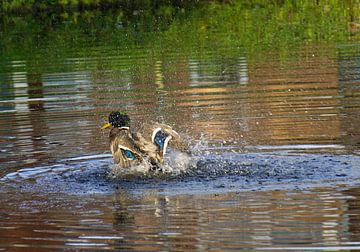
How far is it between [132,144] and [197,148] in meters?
2.44

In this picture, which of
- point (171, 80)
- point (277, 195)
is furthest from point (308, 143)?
point (171, 80)

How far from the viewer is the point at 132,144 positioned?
1469 cm

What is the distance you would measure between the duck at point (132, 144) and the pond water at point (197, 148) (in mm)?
254

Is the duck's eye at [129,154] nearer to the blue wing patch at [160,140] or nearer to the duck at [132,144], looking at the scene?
the duck at [132,144]

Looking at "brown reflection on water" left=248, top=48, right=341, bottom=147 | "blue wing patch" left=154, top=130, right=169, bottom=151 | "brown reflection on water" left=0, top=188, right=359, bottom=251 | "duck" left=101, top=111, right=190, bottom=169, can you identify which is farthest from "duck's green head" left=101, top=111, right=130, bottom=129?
"brown reflection on water" left=248, top=48, right=341, bottom=147

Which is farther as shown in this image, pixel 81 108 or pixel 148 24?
pixel 148 24

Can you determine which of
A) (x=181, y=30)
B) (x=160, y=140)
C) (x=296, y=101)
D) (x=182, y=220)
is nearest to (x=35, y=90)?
(x=296, y=101)

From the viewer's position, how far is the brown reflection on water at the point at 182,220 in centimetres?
1120

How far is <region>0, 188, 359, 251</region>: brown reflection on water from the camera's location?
11.2m

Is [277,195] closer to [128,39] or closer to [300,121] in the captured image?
[300,121]

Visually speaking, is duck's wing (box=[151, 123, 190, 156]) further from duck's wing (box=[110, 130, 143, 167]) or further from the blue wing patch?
duck's wing (box=[110, 130, 143, 167])

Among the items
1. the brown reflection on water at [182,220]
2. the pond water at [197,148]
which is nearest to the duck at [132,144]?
the pond water at [197,148]

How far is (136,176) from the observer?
14922 millimetres

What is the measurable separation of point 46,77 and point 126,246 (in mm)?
18570
